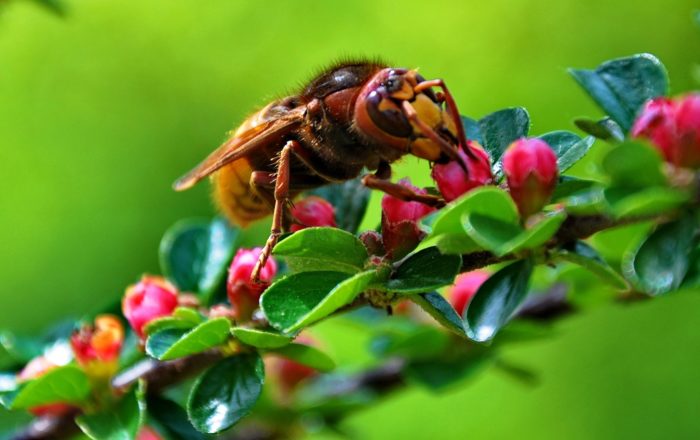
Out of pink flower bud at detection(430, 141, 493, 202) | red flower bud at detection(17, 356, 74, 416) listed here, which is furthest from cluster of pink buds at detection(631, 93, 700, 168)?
red flower bud at detection(17, 356, 74, 416)

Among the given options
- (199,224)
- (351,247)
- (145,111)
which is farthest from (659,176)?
(145,111)

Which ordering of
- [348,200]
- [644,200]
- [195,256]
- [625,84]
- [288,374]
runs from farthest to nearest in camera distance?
[288,374], [195,256], [348,200], [625,84], [644,200]

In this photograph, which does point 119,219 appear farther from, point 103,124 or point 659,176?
point 659,176

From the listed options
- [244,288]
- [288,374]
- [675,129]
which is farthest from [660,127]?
[288,374]

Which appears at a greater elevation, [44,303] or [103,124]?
[103,124]

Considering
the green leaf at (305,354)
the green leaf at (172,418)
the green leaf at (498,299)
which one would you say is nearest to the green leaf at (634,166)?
the green leaf at (498,299)

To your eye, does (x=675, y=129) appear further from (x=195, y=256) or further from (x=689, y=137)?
(x=195, y=256)

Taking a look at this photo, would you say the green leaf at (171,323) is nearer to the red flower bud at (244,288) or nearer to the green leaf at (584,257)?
the red flower bud at (244,288)
